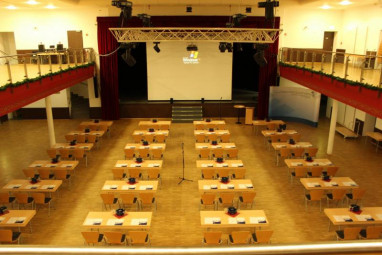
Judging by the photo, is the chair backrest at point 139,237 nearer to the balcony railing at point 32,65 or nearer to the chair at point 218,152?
the balcony railing at point 32,65

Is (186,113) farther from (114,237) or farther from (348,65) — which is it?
(114,237)

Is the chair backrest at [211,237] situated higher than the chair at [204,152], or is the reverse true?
the chair at [204,152]

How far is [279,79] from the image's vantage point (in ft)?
67.5

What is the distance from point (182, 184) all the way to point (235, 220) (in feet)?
13.3

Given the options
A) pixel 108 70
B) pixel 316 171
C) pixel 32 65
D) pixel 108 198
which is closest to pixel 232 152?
pixel 316 171

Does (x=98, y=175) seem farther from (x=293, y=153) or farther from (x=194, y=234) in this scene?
(x=293, y=153)

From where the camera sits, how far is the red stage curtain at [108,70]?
63.7 feet

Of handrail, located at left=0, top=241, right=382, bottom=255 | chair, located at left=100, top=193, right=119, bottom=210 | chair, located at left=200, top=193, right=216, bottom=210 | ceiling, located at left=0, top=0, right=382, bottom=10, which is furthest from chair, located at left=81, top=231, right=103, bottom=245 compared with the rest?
ceiling, located at left=0, top=0, right=382, bottom=10

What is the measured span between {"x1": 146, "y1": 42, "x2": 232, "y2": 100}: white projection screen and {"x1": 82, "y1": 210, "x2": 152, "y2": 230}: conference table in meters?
13.3

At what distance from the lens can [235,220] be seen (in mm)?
8055

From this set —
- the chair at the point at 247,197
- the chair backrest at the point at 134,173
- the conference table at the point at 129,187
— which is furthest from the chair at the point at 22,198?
the chair at the point at 247,197

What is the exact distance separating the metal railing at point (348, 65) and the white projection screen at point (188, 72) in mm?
6147

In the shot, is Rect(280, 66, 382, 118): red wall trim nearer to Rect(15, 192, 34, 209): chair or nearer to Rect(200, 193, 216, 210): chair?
Rect(200, 193, 216, 210): chair

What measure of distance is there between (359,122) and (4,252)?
724 inches
